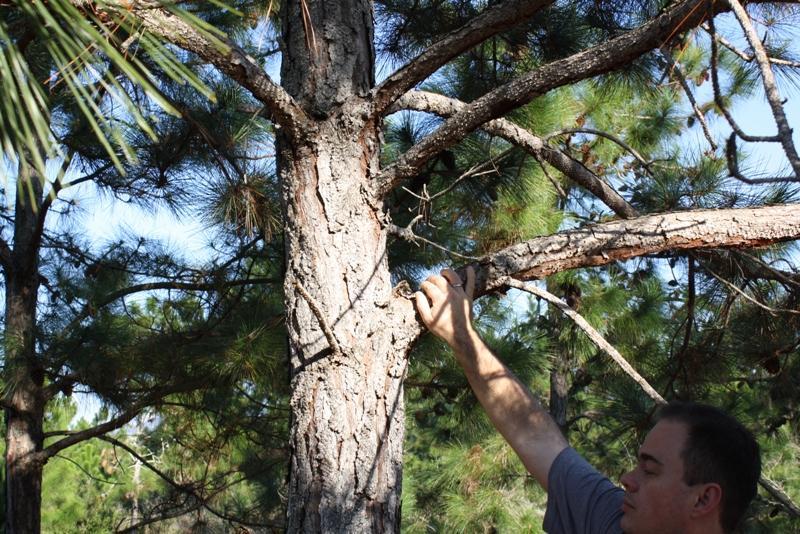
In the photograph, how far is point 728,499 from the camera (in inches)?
59.8

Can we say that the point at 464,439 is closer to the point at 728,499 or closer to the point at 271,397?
the point at 271,397

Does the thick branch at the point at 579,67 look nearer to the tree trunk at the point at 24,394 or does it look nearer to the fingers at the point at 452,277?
the fingers at the point at 452,277

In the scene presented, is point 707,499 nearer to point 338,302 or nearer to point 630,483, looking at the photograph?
point 630,483

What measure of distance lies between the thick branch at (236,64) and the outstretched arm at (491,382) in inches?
22.7

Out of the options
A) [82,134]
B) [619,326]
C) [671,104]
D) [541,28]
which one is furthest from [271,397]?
[671,104]

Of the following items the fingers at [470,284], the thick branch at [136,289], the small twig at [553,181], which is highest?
the thick branch at [136,289]

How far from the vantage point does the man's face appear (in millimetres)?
1497

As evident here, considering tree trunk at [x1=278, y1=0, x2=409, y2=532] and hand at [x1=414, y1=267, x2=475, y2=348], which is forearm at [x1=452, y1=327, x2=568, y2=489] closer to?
hand at [x1=414, y1=267, x2=475, y2=348]

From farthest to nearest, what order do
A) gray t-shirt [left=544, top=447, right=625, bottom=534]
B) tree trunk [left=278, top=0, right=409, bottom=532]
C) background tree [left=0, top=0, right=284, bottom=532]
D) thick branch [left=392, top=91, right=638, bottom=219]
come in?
background tree [left=0, top=0, right=284, bottom=532] → thick branch [left=392, top=91, right=638, bottom=219] → tree trunk [left=278, top=0, right=409, bottom=532] → gray t-shirt [left=544, top=447, right=625, bottom=534]

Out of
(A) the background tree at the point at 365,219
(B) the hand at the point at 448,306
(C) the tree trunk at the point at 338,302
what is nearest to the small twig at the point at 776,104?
(A) the background tree at the point at 365,219

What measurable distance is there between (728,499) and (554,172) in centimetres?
484

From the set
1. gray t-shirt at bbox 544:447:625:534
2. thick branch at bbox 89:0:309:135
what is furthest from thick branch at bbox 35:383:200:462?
gray t-shirt at bbox 544:447:625:534

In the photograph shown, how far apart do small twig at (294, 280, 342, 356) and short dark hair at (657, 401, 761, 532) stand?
3.00 ft

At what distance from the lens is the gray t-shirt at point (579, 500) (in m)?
1.71
